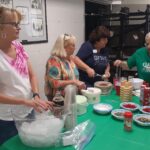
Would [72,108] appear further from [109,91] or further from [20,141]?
[109,91]

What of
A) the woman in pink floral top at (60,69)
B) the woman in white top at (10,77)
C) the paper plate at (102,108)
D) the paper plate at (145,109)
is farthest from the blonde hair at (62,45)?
the paper plate at (145,109)

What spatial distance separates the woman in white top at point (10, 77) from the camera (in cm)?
138

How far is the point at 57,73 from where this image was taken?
1813 millimetres

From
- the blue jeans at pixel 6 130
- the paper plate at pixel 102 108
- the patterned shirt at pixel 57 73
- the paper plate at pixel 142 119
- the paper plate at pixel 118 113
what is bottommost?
the blue jeans at pixel 6 130

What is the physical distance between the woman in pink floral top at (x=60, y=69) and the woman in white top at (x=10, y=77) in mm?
309

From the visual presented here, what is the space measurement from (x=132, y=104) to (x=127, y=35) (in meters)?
2.62

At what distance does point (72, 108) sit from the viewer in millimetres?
1247

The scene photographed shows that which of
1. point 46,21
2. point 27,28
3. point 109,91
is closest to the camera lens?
point 109,91

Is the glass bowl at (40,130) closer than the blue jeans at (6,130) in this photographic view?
Yes

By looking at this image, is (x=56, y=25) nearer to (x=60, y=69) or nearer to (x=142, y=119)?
(x=60, y=69)

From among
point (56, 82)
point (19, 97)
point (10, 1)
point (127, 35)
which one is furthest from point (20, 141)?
point (127, 35)

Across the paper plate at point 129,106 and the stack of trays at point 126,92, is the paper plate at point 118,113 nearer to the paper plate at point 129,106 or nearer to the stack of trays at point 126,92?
the paper plate at point 129,106

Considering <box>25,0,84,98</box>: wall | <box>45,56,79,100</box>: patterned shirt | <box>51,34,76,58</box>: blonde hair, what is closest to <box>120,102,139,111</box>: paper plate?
<box>45,56,79,100</box>: patterned shirt

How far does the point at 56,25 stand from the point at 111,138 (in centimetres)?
221
